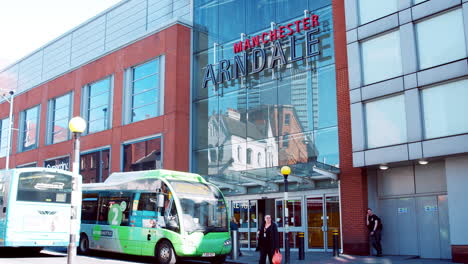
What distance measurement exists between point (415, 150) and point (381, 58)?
4048 mm

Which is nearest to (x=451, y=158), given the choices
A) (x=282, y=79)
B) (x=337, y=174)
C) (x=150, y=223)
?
(x=337, y=174)

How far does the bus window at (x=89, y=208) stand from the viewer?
68.3ft

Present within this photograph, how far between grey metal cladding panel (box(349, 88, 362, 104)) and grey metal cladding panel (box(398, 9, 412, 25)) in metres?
3.07

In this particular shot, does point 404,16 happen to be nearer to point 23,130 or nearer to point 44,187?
point 44,187

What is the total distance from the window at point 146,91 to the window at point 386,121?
13.3m

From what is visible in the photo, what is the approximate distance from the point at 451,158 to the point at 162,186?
10.0 metres

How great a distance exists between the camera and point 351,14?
67.9ft

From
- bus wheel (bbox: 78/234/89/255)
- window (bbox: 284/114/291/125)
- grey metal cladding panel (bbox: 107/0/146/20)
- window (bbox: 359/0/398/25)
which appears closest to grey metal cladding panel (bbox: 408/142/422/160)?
window (bbox: 359/0/398/25)

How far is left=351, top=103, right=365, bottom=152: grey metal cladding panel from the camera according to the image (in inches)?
768

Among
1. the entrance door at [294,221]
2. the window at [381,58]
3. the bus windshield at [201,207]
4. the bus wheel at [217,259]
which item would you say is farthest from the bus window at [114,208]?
the window at [381,58]

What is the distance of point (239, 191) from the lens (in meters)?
24.9

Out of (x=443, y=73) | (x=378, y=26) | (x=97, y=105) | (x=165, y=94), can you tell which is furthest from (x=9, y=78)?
(x=443, y=73)

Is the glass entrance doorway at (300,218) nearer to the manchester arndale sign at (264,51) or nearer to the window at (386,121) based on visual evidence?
the window at (386,121)

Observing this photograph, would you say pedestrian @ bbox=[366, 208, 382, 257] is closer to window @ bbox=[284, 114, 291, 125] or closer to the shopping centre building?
the shopping centre building
